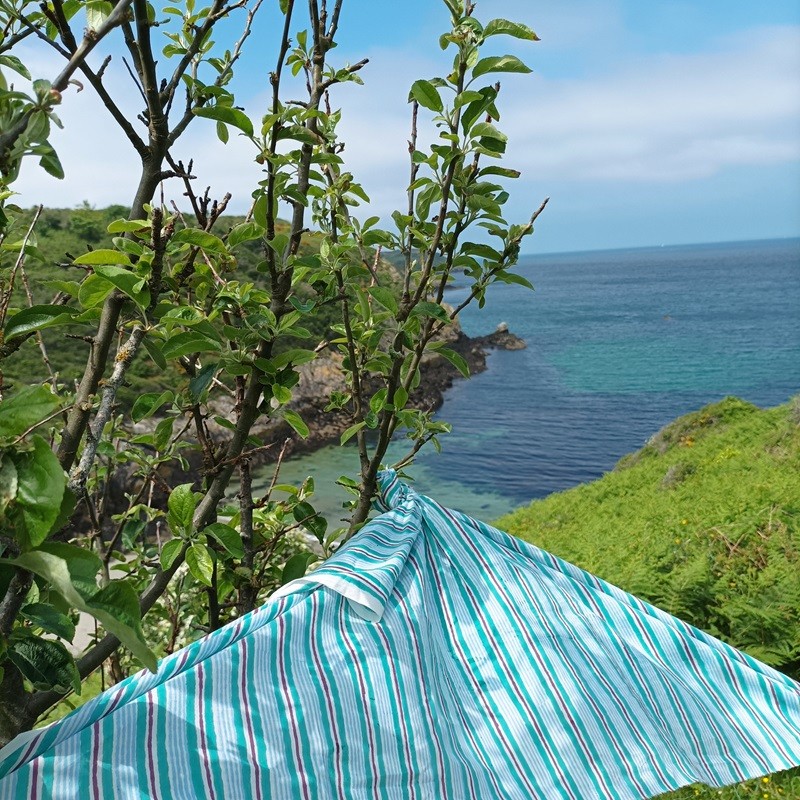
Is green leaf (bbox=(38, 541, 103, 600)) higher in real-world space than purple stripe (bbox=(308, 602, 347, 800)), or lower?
higher

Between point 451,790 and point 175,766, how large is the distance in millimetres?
676

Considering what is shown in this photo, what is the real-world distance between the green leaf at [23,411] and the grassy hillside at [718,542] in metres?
2.85

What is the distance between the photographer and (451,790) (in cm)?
176

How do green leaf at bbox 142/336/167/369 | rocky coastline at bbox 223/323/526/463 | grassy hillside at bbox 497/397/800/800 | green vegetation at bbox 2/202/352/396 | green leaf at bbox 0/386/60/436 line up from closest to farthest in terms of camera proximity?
green leaf at bbox 0/386/60/436
green leaf at bbox 142/336/167/369
grassy hillside at bbox 497/397/800/800
green vegetation at bbox 2/202/352/396
rocky coastline at bbox 223/323/526/463

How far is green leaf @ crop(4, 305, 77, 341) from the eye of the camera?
4.04 feet

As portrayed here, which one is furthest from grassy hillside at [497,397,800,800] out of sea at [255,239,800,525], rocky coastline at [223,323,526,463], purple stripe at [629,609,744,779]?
rocky coastline at [223,323,526,463]

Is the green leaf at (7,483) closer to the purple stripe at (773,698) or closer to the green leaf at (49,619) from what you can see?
the green leaf at (49,619)

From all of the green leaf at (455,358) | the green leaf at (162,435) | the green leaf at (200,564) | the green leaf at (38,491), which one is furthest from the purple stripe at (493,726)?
the green leaf at (38,491)

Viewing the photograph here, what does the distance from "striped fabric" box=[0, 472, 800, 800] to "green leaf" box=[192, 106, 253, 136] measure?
1.02 m

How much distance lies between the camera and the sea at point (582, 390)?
18.5m

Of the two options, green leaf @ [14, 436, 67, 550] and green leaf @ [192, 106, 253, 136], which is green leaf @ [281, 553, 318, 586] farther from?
green leaf @ [14, 436, 67, 550]

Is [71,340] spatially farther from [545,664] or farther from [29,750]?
[29,750]

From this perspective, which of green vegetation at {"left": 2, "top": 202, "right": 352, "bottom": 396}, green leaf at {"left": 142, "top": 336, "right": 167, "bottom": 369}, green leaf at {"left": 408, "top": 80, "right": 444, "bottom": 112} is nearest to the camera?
green leaf at {"left": 142, "top": 336, "right": 167, "bottom": 369}

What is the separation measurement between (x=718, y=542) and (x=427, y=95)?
12.2ft
